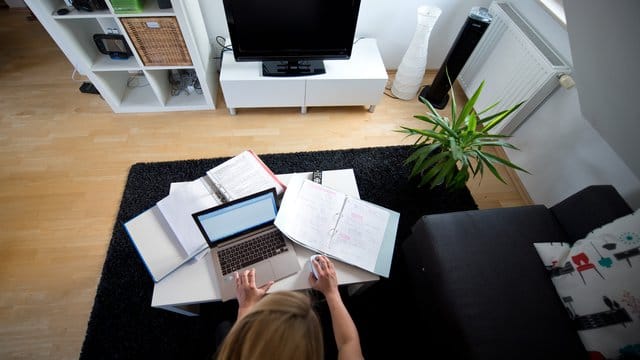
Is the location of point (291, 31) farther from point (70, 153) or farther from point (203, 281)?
point (70, 153)

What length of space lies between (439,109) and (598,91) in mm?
1445

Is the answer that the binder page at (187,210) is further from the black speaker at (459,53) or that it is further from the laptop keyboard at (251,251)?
the black speaker at (459,53)

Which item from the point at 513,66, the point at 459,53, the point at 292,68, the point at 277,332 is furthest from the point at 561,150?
the point at 277,332

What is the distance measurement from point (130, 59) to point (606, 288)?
2760mm

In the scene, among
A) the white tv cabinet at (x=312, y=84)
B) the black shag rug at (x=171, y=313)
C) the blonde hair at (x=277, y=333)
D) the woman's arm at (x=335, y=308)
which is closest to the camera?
the blonde hair at (x=277, y=333)

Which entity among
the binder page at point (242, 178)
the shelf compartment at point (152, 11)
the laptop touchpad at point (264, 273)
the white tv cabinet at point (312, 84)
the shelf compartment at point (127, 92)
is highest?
the shelf compartment at point (152, 11)

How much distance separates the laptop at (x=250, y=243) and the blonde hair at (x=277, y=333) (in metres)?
0.35

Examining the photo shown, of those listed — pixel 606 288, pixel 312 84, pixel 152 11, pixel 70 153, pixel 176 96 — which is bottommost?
pixel 70 153

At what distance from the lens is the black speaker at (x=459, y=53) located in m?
1.70

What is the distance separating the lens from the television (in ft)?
5.21

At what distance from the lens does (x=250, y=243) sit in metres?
1.04

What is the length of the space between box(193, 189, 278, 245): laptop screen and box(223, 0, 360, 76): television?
3.90 feet

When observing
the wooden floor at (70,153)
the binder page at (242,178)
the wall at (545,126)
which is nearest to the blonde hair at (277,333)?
the binder page at (242,178)

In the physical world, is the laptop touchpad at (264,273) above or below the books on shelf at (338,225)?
below
